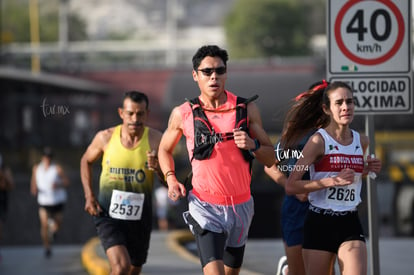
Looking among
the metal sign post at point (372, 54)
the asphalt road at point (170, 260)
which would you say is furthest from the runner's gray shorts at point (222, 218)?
the asphalt road at point (170, 260)

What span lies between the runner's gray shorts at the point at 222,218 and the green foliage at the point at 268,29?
109241 millimetres

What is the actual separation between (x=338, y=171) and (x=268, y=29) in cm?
11355

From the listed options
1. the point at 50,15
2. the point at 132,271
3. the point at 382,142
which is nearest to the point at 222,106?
the point at 132,271

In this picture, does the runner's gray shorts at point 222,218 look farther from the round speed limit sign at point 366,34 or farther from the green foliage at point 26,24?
the green foliage at point 26,24

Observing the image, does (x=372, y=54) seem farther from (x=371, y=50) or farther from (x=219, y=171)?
(x=219, y=171)

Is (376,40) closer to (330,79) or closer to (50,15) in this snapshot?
(330,79)

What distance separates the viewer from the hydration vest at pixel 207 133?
6676 millimetres

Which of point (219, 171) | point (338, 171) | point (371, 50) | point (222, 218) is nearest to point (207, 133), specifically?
point (219, 171)

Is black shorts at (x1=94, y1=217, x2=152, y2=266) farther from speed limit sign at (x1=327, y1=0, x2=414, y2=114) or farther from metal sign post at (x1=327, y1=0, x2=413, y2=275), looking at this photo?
speed limit sign at (x1=327, y1=0, x2=414, y2=114)

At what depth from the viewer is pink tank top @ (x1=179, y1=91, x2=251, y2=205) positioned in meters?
6.69

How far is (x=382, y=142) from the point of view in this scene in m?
32.0

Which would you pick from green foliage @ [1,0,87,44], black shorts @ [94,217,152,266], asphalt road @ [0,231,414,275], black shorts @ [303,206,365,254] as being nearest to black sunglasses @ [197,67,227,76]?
black shorts @ [303,206,365,254]

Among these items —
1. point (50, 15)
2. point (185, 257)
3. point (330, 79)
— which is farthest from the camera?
point (50, 15)

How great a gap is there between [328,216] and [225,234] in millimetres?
727
